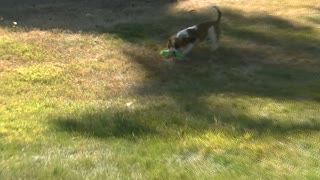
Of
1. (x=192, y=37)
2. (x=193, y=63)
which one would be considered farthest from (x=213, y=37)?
(x=193, y=63)

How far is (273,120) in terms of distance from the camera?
6949 mm

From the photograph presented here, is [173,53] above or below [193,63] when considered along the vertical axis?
above

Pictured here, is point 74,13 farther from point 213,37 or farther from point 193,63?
point 193,63

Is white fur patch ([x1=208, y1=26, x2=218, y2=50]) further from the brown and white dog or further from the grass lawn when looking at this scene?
the grass lawn

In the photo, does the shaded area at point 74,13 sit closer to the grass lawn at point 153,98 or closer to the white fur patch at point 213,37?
the grass lawn at point 153,98

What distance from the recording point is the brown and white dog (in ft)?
33.2

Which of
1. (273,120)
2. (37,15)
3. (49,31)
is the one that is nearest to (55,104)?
(273,120)

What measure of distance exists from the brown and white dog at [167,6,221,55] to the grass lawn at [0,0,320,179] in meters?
0.27

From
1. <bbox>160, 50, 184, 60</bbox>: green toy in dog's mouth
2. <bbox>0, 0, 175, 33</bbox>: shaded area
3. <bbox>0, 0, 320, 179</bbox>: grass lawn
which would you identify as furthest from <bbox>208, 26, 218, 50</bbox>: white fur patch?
<bbox>0, 0, 175, 33</bbox>: shaded area

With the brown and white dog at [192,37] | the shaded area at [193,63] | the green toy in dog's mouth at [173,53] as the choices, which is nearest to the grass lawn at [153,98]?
the shaded area at [193,63]

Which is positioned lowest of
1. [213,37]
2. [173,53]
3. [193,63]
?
[193,63]

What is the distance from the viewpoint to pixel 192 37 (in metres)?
10.2

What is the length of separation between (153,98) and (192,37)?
2793 millimetres

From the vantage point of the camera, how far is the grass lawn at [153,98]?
17.7ft
